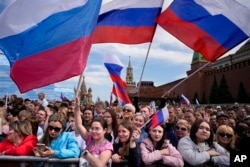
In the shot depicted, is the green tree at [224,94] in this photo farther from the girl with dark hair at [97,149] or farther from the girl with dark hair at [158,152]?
the girl with dark hair at [97,149]

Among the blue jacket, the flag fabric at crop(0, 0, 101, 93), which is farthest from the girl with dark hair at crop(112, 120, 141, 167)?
the flag fabric at crop(0, 0, 101, 93)

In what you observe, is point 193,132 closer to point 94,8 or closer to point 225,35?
point 94,8

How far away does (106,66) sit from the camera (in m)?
8.55

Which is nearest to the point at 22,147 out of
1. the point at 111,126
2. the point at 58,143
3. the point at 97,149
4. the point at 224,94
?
the point at 58,143

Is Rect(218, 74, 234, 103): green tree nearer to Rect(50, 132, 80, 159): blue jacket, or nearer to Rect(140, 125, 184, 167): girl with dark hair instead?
Rect(140, 125, 184, 167): girl with dark hair

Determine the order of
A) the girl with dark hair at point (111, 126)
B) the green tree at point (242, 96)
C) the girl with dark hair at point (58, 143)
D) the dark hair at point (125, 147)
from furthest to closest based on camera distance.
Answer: the green tree at point (242, 96)
the girl with dark hair at point (111, 126)
the dark hair at point (125, 147)
the girl with dark hair at point (58, 143)

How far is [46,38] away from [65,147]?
1.46 meters

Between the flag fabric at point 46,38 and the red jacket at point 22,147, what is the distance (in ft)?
2.10

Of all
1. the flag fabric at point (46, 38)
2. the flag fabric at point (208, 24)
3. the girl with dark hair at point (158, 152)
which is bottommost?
the girl with dark hair at point (158, 152)

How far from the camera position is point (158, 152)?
3908 mm

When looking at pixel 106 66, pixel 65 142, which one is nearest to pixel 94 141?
pixel 65 142

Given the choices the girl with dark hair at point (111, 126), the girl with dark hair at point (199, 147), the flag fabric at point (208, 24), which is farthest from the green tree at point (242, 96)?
the girl with dark hair at point (199, 147)

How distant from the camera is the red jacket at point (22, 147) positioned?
3764mm

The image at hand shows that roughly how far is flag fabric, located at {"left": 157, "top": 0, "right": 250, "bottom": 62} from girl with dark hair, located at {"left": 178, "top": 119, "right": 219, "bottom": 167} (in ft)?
7.94
